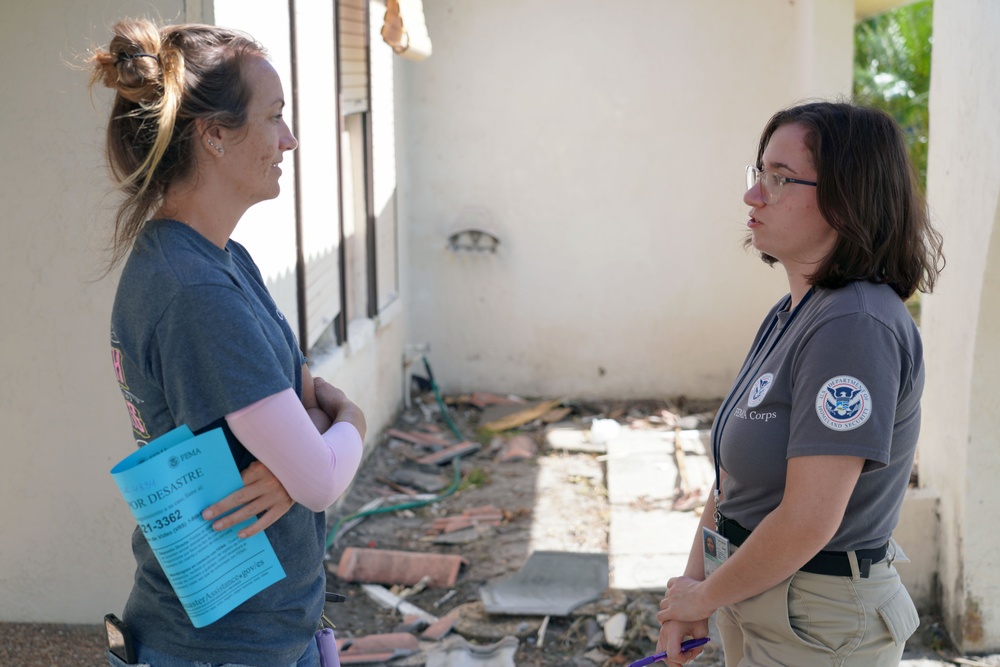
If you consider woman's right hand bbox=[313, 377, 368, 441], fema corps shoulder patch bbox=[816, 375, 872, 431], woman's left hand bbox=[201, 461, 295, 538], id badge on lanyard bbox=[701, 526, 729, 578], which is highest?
fema corps shoulder patch bbox=[816, 375, 872, 431]

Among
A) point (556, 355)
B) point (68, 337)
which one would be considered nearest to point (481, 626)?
point (68, 337)

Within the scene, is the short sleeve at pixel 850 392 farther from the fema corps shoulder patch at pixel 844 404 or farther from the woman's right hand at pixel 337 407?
the woman's right hand at pixel 337 407

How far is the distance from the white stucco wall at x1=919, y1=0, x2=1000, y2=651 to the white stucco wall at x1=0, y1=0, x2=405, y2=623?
3387mm

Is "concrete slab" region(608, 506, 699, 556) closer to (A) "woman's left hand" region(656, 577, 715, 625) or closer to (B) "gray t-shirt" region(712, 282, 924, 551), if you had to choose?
(A) "woman's left hand" region(656, 577, 715, 625)

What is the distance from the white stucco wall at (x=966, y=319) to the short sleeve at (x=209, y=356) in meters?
3.65

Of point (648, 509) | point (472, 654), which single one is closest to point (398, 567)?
point (472, 654)

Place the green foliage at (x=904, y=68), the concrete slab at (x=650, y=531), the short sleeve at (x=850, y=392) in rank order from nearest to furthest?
the short sleeve at (x=850, y=392) → the concrete slab at (x=650, y=531) → the green foliage at (x=904, y=68)

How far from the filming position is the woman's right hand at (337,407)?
2.06m

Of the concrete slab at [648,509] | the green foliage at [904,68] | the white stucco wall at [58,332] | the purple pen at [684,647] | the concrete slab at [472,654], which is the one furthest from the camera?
the green foliage at [904,68]

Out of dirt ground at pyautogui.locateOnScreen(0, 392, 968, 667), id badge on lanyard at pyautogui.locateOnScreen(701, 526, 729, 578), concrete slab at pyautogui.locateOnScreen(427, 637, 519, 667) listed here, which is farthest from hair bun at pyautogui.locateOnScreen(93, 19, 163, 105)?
concrete slab at pyautogui.locateOnScreen(427, 637, 519, 667)

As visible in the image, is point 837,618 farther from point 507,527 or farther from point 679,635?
point 507,527

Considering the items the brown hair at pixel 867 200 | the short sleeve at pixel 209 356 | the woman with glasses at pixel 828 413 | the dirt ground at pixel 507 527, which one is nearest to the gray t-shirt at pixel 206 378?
the short sleeve at pixel 209 356

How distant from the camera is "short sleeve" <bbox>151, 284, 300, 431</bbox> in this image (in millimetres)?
1646

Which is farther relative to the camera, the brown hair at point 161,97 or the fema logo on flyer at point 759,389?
the fema logo on flyer at point 759,389
